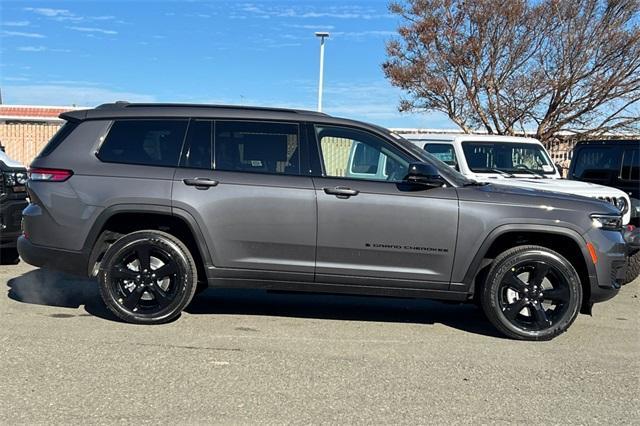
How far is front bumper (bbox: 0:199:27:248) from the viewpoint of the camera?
24.5 feet

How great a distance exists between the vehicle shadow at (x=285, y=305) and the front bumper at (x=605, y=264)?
94 cm

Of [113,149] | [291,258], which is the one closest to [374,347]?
[291,258]

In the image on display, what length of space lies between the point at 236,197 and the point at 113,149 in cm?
122

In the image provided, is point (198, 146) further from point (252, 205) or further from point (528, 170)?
point (528, 170)

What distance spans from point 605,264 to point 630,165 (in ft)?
15.2

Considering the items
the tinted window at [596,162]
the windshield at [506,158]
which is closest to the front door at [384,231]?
the windshield at [506,158]

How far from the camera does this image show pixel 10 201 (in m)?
7.65

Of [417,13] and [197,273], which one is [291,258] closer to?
[197,273]

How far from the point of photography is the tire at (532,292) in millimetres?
5164

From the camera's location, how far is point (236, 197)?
17.0ft

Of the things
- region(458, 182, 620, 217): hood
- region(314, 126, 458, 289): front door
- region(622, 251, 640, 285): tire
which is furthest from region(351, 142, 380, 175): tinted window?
region(622, 251, 640, 285): tire

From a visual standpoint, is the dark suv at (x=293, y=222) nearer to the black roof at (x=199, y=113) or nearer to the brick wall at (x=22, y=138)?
the black roof at (x=199, y=113)

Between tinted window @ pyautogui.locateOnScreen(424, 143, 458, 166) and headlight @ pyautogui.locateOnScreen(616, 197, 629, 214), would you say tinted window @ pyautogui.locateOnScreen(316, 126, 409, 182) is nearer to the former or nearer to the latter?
headlight @ pyautogui.locateOnScreen(616, 197, 629, 214)

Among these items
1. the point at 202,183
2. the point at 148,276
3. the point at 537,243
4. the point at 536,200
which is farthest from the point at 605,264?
the point at 148,276
